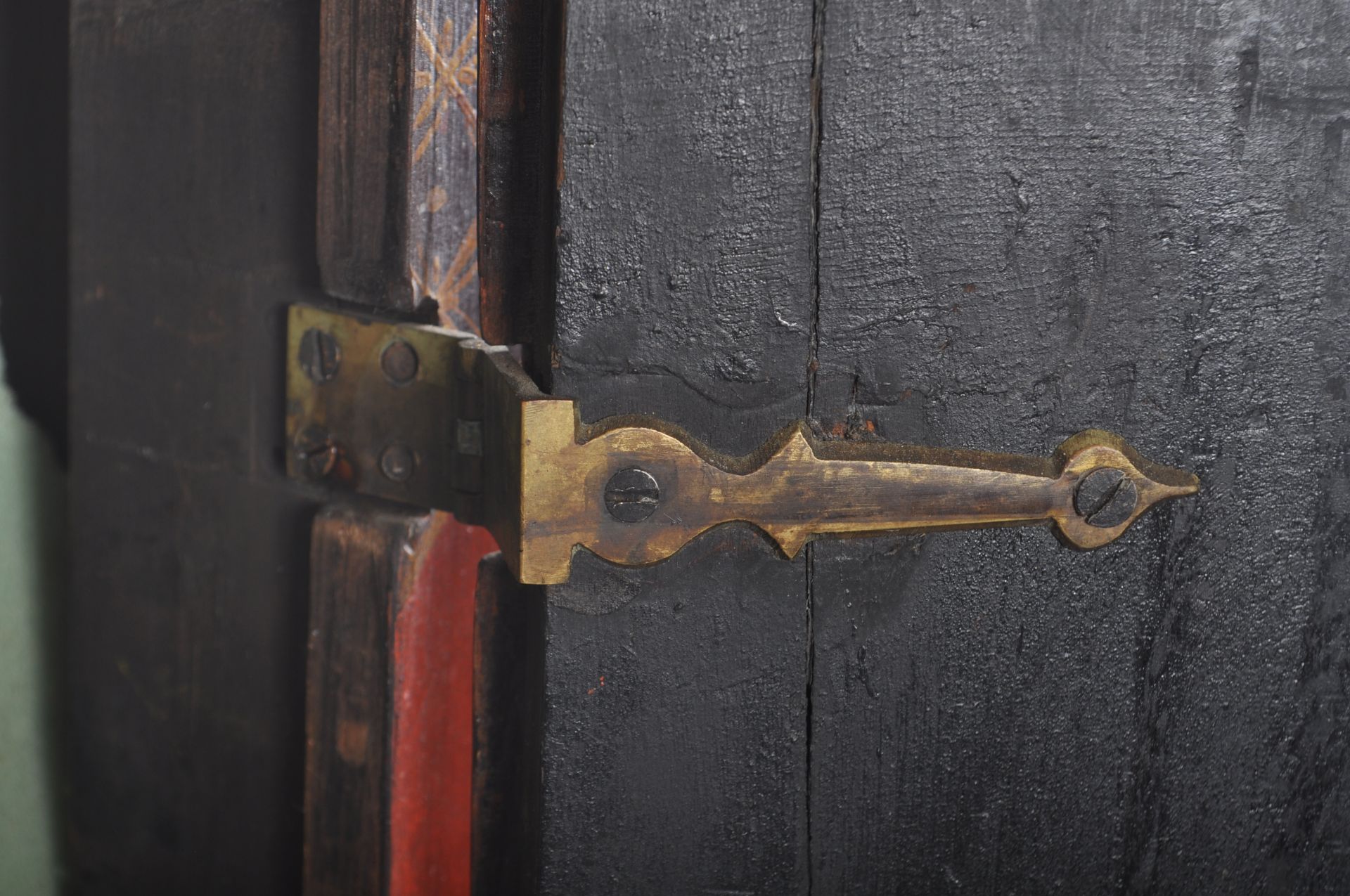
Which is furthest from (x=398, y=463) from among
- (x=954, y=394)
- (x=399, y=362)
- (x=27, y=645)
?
(x=27, y=645)

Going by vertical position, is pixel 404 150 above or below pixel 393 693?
above

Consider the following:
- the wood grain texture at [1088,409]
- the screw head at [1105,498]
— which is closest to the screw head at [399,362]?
the wood grain texture at [1088,409]

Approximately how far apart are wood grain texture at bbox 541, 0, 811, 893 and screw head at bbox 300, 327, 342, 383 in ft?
0.53

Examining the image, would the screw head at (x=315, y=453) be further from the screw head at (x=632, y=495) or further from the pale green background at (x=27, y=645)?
the pale green background at (x=27, y=645)

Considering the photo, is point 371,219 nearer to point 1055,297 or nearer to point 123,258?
point 123,258

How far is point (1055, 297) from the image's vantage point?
23.9 inches

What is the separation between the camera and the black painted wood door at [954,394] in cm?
57

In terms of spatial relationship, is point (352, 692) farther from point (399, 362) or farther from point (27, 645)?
point (27, 645)

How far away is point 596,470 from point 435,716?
7.8 inches

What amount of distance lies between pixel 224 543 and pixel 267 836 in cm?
18

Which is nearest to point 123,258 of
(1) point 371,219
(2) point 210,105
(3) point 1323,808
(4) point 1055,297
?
(2) point 210,105

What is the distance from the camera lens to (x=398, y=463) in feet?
2.08

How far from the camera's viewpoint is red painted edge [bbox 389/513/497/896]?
644 millimetres

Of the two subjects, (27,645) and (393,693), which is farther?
(27,645)
